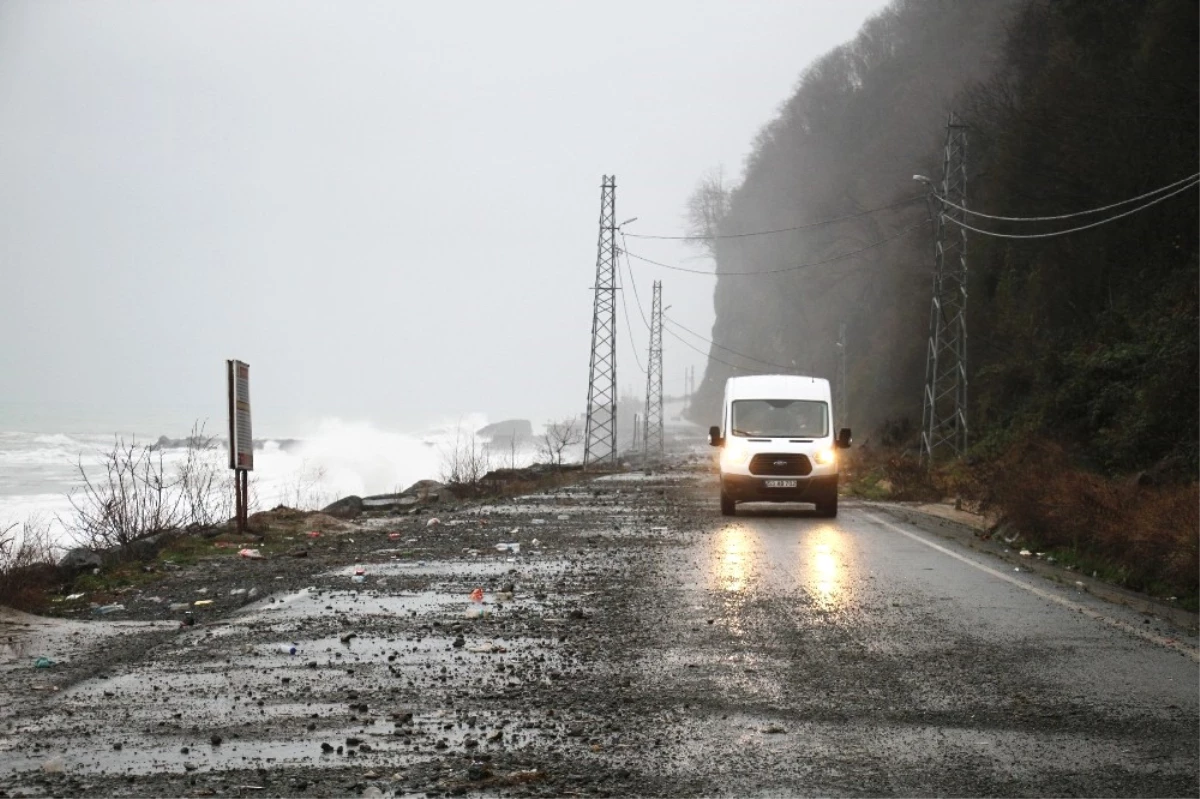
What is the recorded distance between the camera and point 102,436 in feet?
363

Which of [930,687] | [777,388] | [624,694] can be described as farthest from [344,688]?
[777,388]

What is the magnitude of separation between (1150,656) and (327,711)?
18.6 ft

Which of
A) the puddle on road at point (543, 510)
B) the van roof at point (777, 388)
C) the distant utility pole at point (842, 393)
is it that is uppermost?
the distant utility pole at point (842, 393)

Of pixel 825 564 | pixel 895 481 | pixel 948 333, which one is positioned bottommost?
pixel 825 564

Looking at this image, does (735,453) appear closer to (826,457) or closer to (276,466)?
(826,457)

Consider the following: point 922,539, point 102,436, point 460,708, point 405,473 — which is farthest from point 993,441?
point 102,436

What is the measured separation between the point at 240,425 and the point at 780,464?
33.5 ft

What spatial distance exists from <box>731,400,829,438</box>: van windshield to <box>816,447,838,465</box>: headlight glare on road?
0.50 m

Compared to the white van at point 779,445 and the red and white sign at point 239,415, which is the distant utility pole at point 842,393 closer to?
the white van at point 779,445

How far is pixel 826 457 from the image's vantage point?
25.5 meters

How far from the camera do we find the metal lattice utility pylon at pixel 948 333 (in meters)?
38.2

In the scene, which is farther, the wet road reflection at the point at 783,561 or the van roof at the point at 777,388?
the van roof at the point at 777,388

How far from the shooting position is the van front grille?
25.2 metres

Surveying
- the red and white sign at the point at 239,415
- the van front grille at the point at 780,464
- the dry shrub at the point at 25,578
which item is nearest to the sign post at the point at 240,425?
the red and white sign at the point at 239,415
